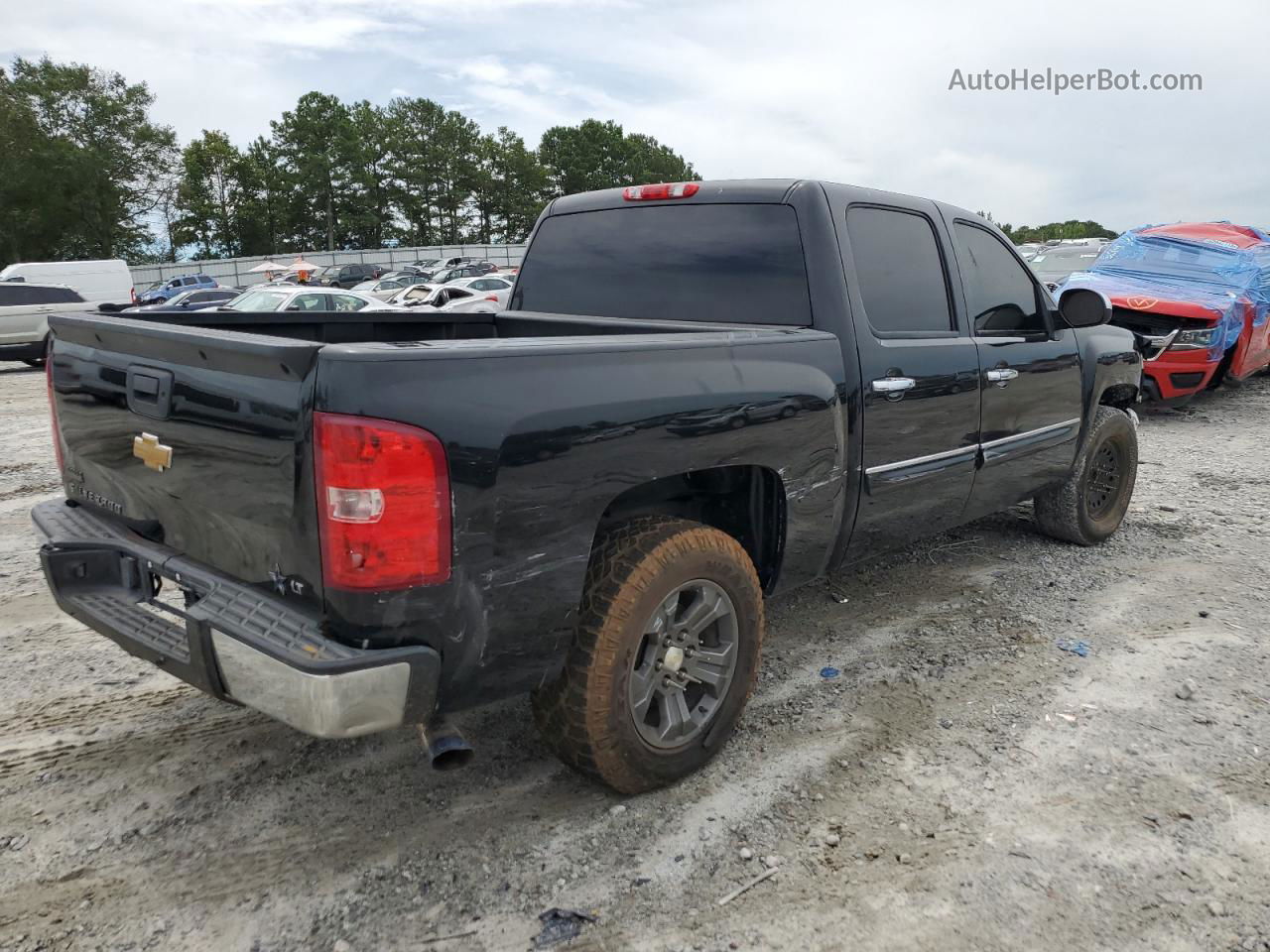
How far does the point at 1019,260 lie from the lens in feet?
15.2

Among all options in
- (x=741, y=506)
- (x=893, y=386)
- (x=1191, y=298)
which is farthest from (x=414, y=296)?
(x=741, y=506)

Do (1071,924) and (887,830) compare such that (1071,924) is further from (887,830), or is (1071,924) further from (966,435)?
(966,435)

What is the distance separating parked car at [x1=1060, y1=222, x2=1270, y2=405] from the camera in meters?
9.68

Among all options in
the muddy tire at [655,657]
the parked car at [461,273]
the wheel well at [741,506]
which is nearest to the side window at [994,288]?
the wheel well at [741,506]

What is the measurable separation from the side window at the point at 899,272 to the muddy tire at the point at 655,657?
4.21 feet

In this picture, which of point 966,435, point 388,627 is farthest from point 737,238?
point 388,627

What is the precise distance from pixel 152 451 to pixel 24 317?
17341mm

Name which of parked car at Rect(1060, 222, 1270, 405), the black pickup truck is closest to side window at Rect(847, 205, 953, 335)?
the black pickup truck

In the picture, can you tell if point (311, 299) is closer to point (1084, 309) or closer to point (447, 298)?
point (447, 298)

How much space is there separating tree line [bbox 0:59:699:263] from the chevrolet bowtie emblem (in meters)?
63.4

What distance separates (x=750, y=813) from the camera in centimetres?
286

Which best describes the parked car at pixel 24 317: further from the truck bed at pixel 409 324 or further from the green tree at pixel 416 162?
the green tree at pixel 416 162

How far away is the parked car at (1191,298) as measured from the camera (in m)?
9.68

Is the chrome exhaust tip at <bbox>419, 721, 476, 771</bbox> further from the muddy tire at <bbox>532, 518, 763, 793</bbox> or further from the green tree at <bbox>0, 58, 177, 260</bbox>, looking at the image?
the green tree at <bbox>0, 58, 177, 260</bbox>
